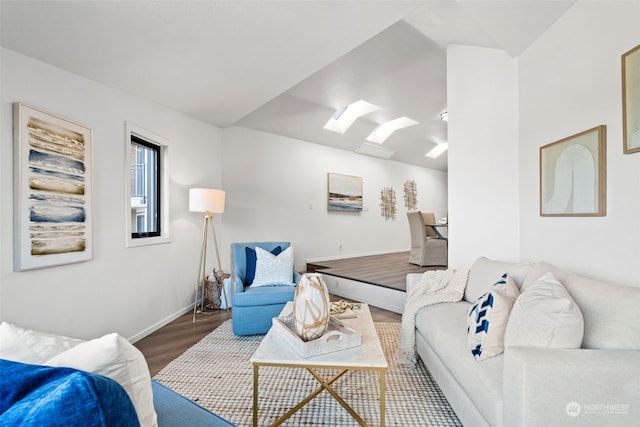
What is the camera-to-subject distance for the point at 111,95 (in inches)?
103

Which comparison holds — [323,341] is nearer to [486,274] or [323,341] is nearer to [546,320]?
[546,320]

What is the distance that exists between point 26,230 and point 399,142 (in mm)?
6543

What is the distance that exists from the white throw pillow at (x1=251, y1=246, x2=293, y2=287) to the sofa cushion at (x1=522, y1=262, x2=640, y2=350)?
7.67 feet

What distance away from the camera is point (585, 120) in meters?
1.93

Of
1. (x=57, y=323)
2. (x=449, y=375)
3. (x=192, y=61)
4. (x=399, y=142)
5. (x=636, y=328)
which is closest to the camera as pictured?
(x=636, y=328)

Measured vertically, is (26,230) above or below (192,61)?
below

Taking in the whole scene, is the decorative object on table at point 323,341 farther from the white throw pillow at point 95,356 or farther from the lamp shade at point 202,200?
the lamp shade at point 202,200

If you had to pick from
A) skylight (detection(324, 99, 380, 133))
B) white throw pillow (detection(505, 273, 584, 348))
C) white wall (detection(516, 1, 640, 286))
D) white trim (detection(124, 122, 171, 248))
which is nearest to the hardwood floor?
white trim (detection(124, 122, 171, 248))

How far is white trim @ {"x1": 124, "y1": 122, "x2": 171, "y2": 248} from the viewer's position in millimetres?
2777

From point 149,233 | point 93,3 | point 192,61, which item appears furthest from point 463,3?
point 149,233

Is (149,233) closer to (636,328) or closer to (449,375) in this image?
(449,375)

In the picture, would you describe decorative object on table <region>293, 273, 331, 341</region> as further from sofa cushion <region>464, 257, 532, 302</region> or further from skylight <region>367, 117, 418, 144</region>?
skylight <region>367, 117, 418, 144</region>

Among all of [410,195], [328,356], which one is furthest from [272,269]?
[410,195]

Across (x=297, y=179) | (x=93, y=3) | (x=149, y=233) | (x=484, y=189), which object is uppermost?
(x=93, y=3)
